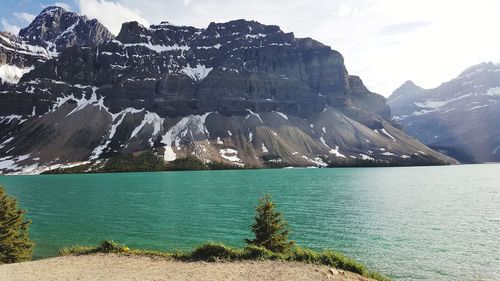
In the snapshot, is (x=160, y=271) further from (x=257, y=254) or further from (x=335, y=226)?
(x=335, y=226)

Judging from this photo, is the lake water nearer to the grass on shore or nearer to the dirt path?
the grass on shore

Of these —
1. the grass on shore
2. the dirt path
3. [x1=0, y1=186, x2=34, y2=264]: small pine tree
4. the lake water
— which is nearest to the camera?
the dirt path

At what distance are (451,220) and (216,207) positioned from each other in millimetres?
47355

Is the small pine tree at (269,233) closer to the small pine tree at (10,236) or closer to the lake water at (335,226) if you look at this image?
the lake water at (335,226)

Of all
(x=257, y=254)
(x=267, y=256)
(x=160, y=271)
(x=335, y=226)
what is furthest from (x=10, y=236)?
(x=335, y=226)

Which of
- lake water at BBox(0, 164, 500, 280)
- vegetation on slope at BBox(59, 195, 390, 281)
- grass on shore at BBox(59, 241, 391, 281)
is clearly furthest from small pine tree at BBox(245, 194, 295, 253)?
lake water at BBox(0, 164, 500, 280)

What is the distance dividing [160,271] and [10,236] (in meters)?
20.1

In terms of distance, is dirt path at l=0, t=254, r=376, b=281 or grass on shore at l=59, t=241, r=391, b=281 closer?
dirt path at l=0, t=254, r=376, b=281

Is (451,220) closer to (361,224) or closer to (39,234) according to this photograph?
(361,224)

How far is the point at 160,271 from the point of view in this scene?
90.4ft

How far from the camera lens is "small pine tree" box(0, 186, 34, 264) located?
3725 centimetres

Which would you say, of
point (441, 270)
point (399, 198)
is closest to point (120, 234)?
point (441, 270)

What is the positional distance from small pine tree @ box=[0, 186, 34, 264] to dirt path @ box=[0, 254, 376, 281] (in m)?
8.35

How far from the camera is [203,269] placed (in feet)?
91.7
